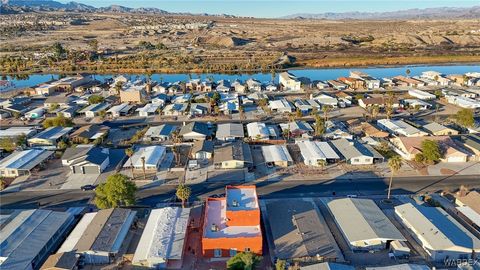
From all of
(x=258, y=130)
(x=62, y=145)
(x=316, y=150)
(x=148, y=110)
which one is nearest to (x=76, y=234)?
(x=62, y=145)

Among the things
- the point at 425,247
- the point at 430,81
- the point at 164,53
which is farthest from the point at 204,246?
the point at 164,53

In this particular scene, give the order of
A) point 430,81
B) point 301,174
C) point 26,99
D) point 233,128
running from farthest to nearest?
point 430,81 < point 26,99 < point 233,128 < point 301,174

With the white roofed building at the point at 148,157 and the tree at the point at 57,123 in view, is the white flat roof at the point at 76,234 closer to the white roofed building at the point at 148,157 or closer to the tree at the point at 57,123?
the white roofed building at the point at 148,157

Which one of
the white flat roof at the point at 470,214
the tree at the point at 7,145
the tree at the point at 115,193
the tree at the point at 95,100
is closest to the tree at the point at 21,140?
the tree at the point at 7,145

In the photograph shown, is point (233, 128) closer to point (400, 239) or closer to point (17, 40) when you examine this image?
point (400, 239)

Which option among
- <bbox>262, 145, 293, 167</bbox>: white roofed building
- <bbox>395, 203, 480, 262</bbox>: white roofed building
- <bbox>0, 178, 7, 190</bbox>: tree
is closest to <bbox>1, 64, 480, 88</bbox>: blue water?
<bbox>262, 145, 293, 167</bbox>: white roofed building

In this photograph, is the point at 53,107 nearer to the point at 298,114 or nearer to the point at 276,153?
the point at 298,114
